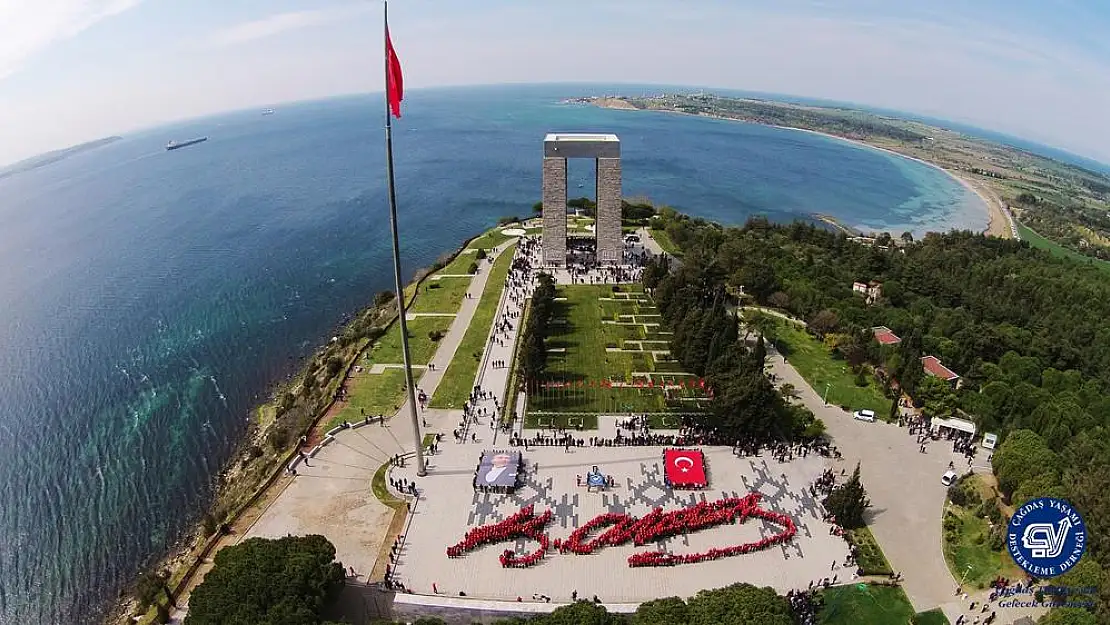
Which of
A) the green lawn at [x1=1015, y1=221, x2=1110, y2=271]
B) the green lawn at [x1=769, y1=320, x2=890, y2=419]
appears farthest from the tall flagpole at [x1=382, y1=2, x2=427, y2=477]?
the green lawn at [x1=1015, y1=221, x2=1110, y2=271]

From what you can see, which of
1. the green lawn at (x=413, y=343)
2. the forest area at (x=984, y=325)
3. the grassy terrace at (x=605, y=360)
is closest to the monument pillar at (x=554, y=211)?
the grassy terrace at (x=605, y=360)

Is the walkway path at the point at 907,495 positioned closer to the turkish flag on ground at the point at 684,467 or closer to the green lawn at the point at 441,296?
the turkish flag on ground at the point at 684,467

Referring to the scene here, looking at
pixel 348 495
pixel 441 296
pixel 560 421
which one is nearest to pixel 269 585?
pixel 348 495

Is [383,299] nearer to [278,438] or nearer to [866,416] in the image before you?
[278,438]

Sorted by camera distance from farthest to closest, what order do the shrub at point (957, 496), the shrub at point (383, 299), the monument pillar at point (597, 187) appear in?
the monument pillar at point (597, 187)
the shrub at point (383, 299)
the shrub at point (957, 496)

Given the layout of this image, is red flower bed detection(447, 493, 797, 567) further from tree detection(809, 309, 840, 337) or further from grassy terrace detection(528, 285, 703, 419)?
tree detection(809, 309, 840, 337)

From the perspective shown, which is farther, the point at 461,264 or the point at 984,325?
the point at 461,264
